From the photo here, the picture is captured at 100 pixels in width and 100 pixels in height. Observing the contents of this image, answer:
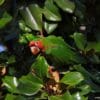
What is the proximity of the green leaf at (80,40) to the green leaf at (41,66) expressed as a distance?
4.9 inches

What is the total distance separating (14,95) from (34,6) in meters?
0.30

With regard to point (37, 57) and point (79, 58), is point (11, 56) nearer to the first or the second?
point (37, 57)

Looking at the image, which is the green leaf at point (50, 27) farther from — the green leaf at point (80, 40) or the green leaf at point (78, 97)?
the green leaf at point (78, 97)

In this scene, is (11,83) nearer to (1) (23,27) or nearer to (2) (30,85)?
(2) (30,85)

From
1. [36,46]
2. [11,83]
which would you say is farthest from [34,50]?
[11,83]

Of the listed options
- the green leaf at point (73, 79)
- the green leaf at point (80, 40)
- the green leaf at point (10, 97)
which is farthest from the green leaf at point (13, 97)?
the green leaf at point (80, 40)

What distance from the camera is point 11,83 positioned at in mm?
1236

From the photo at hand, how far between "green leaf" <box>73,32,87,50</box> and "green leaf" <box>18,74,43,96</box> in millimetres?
167

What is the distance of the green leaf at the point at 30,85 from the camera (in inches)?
46.5

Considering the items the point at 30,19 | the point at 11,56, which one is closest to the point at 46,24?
the point at 30,19

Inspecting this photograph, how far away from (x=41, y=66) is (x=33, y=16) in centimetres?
21

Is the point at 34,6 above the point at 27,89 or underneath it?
above

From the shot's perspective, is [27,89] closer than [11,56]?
Yes

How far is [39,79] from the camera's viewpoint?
119 cm
